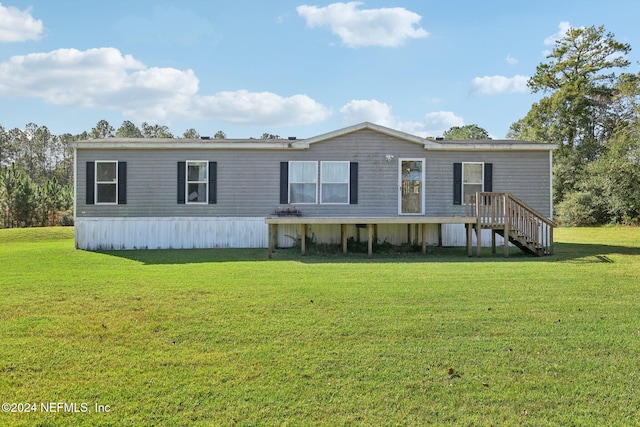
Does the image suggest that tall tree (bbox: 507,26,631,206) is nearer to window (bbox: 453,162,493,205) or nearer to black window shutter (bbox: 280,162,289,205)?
window (bbox: 453,162,493,205)

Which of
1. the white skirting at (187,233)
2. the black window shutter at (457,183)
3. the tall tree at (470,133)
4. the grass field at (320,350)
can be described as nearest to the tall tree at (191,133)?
the tall tree at (470,133)

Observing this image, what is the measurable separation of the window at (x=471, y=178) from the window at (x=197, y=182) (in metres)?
7.41

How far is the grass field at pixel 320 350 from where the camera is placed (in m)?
3.13

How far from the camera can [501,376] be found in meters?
3.62

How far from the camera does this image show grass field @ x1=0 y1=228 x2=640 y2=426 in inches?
123

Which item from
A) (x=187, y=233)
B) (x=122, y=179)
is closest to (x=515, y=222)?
(x=187, y=233)

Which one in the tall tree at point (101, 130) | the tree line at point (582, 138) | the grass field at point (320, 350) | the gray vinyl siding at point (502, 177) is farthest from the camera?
the tall tree at point (101, 130)

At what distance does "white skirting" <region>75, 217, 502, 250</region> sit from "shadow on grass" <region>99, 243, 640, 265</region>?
0.72m

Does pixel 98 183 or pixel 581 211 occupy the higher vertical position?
pixel 98 183

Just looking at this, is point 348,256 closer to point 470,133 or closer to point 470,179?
point 470,179

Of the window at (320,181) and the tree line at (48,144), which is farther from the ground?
the tree line at (48,144)

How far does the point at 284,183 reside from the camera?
502 inches

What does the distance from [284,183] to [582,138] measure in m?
23.0

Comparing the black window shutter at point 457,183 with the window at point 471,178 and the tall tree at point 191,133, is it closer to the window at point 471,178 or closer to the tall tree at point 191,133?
the window at point 471,178
